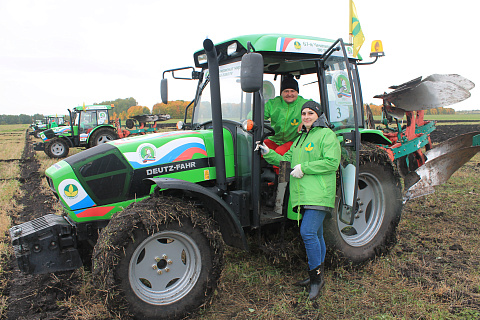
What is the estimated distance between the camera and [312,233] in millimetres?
3260

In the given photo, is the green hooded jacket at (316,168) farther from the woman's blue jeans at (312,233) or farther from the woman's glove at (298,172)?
the woman's blue jeans at (312,233)

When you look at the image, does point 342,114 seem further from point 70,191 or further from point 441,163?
point 70,191

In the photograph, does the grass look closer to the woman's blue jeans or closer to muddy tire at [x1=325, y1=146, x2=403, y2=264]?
the woman's blue jeans

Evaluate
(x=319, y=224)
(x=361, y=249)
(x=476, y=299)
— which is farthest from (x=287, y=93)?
(x=476, y=299)

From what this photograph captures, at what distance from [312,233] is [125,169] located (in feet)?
5.86

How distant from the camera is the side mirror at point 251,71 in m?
2.77

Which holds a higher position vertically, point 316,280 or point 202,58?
point 202,58

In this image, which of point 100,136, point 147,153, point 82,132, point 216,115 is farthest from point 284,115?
point 82,132

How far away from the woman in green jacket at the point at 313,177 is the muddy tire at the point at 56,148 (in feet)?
49.0

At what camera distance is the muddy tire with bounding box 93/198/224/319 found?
2717 mm

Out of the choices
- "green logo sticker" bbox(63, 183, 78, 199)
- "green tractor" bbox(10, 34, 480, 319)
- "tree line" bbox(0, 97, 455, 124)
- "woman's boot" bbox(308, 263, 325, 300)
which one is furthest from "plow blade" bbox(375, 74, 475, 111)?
"green logo sticker" bbox(63, 183, 78, 199)

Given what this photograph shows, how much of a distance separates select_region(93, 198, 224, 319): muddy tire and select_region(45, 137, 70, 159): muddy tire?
48.5 feet

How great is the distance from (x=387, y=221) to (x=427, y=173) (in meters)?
1.72

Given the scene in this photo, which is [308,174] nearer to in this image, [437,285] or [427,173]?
[437,285]
